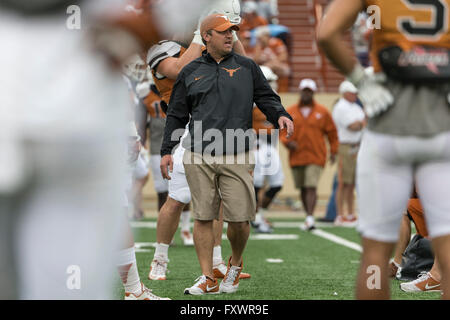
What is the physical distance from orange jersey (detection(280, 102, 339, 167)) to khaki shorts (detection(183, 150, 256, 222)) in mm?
5555

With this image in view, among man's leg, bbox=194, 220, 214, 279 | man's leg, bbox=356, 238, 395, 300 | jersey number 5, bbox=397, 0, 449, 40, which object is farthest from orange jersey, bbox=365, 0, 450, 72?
man's leg, bbox=194, 220, 214, 279

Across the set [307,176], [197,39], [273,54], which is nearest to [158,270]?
[197,39]

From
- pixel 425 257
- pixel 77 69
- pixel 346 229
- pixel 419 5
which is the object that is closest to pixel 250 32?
pixel 346 229

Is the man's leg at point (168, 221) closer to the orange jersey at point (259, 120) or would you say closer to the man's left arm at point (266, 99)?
the man's left arm at point (266, 99)

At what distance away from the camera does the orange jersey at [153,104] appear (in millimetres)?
Answer: 8203

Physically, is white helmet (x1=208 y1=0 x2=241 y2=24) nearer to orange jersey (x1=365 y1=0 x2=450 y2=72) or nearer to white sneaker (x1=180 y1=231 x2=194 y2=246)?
orange jersey (x1=365 y1=0 x2=450 y2=72)

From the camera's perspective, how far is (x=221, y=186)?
4.87 m

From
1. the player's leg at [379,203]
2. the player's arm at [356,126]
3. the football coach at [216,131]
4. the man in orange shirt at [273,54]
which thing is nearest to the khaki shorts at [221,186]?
the football coach at [216,131]

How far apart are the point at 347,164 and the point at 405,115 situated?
27.9ft

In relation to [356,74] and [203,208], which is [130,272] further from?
[356,74]
